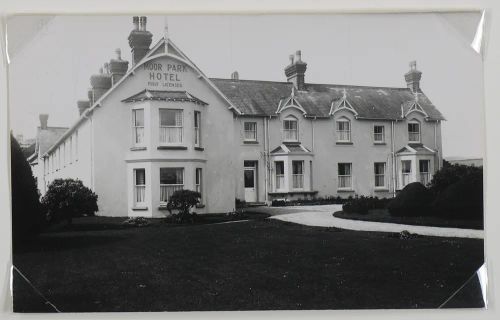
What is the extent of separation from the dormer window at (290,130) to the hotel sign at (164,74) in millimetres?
1093

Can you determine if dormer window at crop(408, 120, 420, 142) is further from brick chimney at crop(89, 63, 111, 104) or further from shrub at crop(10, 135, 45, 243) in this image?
shrub at crop(10, 135, 45, 243)

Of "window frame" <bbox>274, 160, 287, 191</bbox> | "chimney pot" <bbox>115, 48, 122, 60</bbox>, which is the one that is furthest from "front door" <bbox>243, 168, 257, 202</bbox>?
"chimney pot" <bbox>115, 48, 122, 60</bbox>

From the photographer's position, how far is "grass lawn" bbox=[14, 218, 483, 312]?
454cm

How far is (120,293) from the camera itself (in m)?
4.53

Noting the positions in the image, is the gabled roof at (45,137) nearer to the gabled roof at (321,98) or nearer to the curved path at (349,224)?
the gabled roof at (321,98)

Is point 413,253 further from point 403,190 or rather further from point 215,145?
point 215,145

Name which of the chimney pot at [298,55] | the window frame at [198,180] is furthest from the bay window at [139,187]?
the chimney pot at [298,55]

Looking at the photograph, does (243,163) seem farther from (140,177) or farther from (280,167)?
(140,177)

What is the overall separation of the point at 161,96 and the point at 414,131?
251 centimetres

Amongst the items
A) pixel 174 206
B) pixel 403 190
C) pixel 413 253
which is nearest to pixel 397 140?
pixel 403 190

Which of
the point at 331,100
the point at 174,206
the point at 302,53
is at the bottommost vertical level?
the point at 174,206

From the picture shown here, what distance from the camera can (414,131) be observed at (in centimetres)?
511

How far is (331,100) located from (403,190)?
1.14 meters

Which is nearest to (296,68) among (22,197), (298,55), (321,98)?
(298,55)
